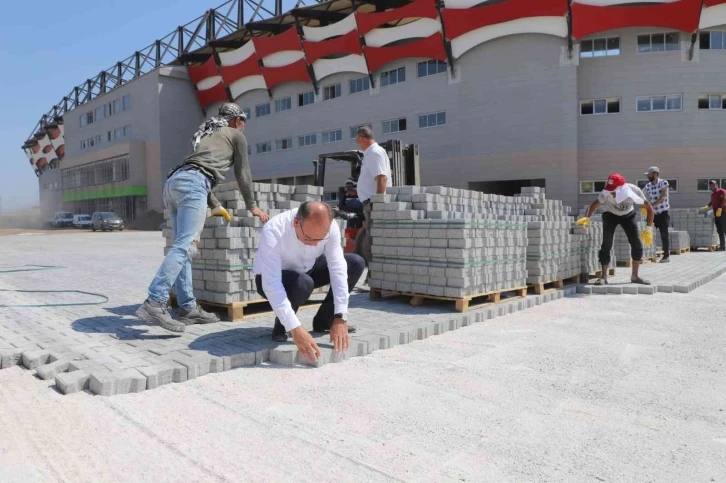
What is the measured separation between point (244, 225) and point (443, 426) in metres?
3.65

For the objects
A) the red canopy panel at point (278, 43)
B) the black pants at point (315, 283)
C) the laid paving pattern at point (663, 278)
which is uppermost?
the red canopy panel at point (278, 43)

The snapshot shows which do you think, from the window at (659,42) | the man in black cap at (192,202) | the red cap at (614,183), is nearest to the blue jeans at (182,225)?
the man in black cap at (192,202)

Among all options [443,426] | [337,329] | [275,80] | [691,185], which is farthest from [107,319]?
[275,80]

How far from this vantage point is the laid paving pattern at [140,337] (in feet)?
12.5

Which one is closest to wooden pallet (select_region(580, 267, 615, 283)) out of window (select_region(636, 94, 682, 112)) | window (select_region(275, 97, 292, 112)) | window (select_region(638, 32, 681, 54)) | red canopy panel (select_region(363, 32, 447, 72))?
window (select_region(636, 94, 682, 112))

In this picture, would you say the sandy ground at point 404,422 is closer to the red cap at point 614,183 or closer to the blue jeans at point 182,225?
the blue jeans at point 182,225

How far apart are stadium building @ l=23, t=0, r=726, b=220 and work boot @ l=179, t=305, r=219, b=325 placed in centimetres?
2277

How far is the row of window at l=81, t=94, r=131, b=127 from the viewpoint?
159ft

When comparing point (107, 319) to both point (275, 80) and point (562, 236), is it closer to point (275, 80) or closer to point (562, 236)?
point (562, 236)

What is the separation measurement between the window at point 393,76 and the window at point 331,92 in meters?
3.94

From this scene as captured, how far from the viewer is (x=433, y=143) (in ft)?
94.5

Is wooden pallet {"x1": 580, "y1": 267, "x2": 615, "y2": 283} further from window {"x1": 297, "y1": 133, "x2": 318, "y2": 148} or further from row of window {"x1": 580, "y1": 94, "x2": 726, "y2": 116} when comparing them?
window {"x1": 297, "y1": 133, "x2": 318, "y2": 148}

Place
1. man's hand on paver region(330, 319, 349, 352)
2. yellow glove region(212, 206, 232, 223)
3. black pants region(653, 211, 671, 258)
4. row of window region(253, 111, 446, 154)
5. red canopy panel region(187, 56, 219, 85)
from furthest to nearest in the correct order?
red canopy panel region(187, 56, 219, 85) → row of window region(253, 111, 446, 154) → black pants region(653, 211, 671, 258) → yellow glove region(212, 206, 232, 223) → man's hand on paver region(330, 319, 349, 352)

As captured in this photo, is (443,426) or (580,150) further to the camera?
(580,150)
